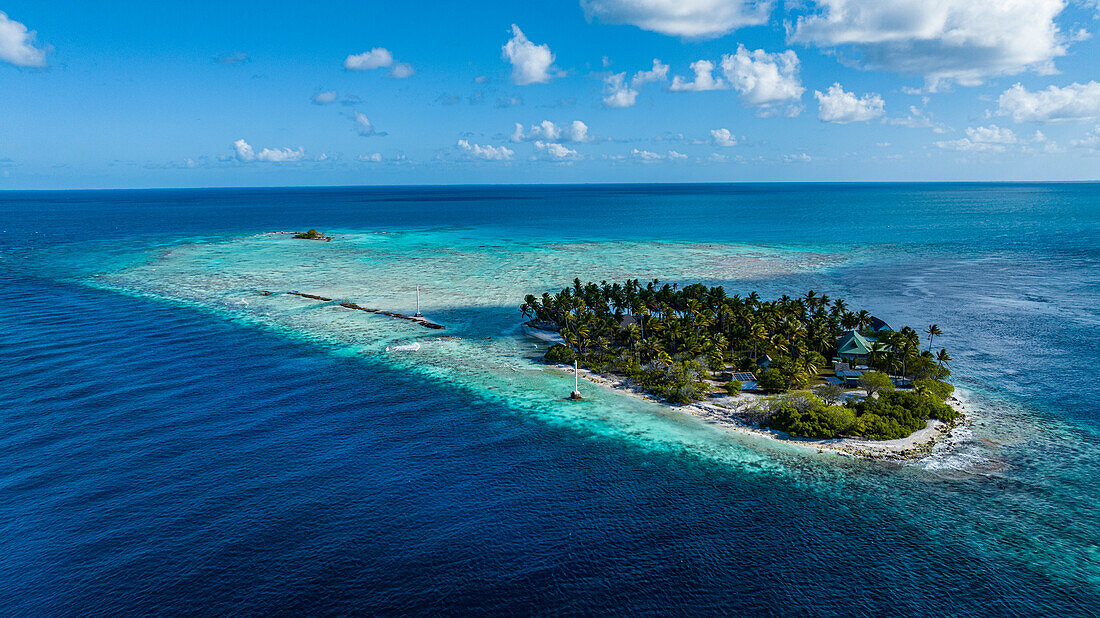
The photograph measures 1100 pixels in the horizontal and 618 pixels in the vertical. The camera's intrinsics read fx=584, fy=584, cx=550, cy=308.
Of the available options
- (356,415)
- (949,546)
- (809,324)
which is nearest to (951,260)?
(809,324)

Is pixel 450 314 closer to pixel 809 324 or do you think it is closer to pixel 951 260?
pixel 809 324

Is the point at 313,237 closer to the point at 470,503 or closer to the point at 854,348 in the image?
the point at 854,348

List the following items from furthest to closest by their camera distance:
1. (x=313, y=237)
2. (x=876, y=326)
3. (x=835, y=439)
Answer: (x=313, y=237)
(x=876, y=326)
(x=835, y=439)

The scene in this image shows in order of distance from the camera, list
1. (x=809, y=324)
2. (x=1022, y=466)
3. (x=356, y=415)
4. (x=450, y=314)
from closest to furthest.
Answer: (x=1022, y=466) < (x=356, y=415) < (x=809, y=324) < (x=450, y=314)

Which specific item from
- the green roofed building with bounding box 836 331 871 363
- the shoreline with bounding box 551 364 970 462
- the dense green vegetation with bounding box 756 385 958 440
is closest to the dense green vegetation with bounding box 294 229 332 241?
the shoreline with bounding box 551 364 970 462

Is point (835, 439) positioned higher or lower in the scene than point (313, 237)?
lower

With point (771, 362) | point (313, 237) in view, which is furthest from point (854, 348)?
point (313, 237)

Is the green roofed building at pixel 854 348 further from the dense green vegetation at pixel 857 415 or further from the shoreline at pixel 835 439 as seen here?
the dense green vegetation at pixel 857 415
